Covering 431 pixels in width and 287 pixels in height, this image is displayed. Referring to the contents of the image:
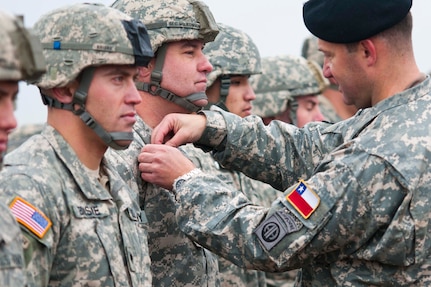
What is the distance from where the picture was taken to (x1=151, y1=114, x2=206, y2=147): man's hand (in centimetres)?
643

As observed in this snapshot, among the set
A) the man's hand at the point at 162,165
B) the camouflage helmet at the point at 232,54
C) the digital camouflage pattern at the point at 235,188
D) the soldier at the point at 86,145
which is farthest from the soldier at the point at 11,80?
the camouflage helmet at the point at 232,54

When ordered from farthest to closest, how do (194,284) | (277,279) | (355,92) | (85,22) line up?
(277,279) < (194,284) < (355,92) < (85,22)

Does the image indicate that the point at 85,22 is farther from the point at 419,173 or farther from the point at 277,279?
the point at 277,279

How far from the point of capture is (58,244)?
5.05 metres

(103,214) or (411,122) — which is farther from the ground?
(411,122)

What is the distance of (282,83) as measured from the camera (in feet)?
39.7

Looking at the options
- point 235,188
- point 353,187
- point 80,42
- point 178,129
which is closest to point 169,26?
point 178,129

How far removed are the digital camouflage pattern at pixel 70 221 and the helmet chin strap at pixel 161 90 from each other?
140 cm

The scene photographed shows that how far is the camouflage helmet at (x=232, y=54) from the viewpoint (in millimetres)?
9219

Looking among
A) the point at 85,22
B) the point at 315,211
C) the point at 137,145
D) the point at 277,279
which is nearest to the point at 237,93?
the point at 277,279

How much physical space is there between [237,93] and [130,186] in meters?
3.24

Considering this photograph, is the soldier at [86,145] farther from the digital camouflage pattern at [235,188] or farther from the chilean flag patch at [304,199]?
the digital camouflage pattern at [235,188]

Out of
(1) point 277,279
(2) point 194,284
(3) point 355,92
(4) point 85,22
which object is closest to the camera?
(4) point 85,22

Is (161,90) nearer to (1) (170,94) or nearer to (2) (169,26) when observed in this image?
(1) (170,94)
